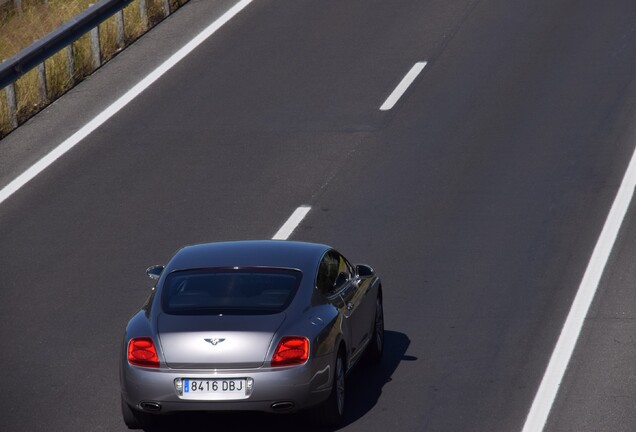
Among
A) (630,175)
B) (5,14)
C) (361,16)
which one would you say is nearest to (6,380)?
(630,175)

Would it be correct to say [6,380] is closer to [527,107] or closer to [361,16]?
[527,107]

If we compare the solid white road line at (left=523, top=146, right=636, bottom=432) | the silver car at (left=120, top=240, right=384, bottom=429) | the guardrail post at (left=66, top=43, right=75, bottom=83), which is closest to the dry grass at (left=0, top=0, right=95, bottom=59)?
the guardrail post at (left=66, top=43, right=75, bottom=83)

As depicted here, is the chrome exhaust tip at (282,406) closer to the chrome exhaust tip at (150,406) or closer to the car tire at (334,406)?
the car tire at (334,406)

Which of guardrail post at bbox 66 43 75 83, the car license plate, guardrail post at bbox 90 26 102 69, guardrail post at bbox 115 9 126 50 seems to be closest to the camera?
the car license plate

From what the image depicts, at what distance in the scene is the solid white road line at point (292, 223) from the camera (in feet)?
53.5

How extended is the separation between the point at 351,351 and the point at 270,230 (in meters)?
4.83

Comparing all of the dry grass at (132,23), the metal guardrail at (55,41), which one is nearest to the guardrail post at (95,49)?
the metal guardrail at (55,41)

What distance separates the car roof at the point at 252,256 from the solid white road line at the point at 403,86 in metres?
8.89

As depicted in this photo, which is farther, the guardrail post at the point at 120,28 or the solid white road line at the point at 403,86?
the guardrail post at the point at 120,28

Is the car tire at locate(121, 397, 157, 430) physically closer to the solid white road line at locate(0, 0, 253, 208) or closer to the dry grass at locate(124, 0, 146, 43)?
the solid white road line at locate(0, 0, 253, 208)

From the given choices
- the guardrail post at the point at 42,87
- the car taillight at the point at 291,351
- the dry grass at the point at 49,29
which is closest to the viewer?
the car taillight at the point at 291,351

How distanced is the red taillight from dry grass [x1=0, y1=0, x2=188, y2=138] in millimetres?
10010

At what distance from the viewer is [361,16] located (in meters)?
25.2

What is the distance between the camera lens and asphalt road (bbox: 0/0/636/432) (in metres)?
12.3
